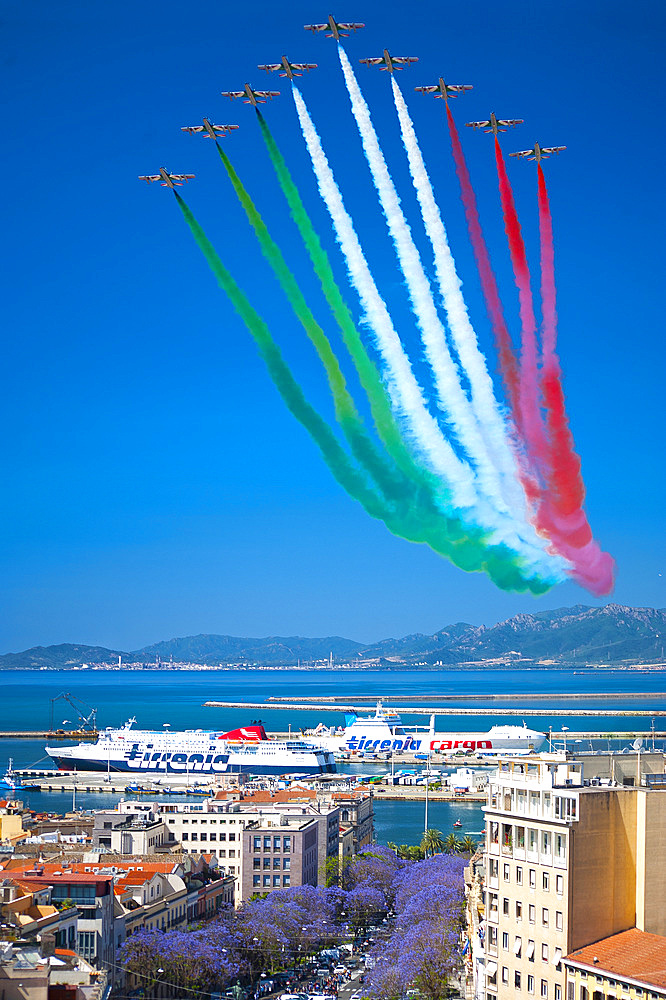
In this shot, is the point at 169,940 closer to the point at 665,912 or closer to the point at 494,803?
the point at 494,803

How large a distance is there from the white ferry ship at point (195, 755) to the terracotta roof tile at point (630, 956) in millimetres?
96138

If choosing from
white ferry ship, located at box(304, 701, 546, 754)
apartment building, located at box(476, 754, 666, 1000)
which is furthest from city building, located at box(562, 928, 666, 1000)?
white ferry ship, located at box(304, 701, 546, 754)

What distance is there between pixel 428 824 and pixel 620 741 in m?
62.8

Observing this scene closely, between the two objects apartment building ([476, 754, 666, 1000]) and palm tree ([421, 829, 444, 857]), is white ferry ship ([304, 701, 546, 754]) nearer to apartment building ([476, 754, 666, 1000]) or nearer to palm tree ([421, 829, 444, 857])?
palm tree ([421, 829, 444, 857])

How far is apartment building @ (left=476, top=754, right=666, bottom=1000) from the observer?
25.0 meters

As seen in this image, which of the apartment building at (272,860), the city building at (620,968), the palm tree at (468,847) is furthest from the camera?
the palm tree at (468,847)

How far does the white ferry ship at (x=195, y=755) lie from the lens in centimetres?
12081

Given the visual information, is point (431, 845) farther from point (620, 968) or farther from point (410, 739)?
point (410, 739)

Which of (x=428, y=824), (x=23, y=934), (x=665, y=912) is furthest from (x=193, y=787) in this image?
(x=665, y=912)

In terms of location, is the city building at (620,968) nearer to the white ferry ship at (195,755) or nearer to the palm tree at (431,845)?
the palm tree at (431,845)

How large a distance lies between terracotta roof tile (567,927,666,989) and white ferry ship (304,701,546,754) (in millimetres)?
108910

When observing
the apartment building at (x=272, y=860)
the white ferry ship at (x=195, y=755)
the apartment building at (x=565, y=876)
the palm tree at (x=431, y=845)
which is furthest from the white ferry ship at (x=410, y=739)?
the apartment building at (x=565, y=876)

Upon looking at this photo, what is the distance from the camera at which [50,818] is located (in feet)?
213

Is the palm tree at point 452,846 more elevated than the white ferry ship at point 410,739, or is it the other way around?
the palm tree at point 452,846
